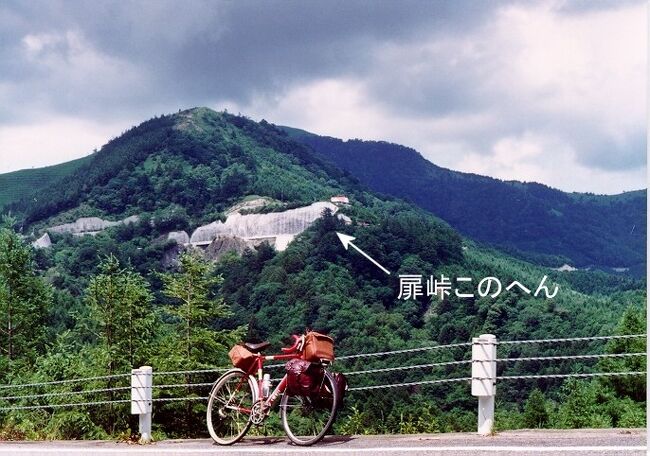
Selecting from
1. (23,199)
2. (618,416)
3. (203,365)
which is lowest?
(618,416)

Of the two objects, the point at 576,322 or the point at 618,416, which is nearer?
the point at 618,416

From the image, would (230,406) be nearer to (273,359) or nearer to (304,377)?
(273,359)

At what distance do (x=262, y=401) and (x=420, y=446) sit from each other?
1521mm

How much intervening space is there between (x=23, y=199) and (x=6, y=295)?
107m

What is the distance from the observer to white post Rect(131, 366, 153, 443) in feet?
28.2

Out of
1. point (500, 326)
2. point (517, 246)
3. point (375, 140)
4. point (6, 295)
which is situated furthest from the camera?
point (375, 140)

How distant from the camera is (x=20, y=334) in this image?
3388 cm

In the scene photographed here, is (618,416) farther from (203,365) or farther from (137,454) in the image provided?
(137,454)

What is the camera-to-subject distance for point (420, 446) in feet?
23.9

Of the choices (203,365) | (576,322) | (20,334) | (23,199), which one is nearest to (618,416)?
(203,365)

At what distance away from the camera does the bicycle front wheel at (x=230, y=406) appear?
8.23m

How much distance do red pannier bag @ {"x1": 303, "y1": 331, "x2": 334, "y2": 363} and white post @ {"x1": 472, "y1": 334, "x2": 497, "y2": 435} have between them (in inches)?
46.1

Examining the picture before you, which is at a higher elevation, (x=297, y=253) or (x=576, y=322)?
(x=297, y=253)

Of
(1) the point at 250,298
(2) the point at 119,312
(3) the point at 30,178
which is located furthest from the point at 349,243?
(3) the point at 30,178
